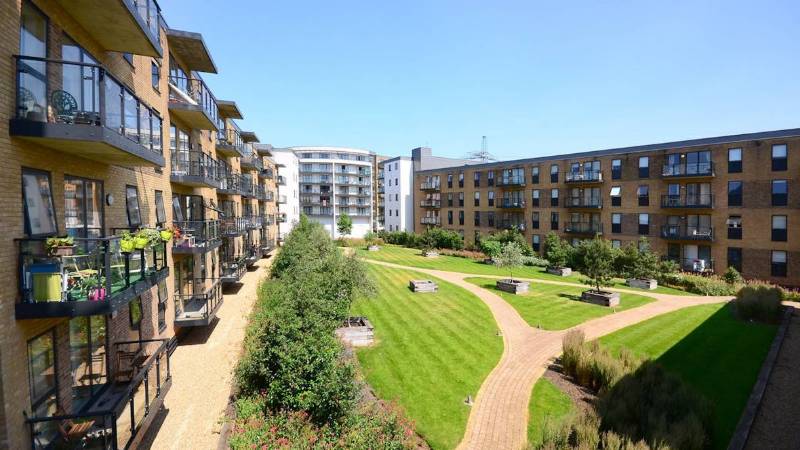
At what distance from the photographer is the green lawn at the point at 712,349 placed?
13291 millimetres

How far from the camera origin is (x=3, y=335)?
6.89 meters

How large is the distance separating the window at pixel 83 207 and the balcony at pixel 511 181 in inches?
1884

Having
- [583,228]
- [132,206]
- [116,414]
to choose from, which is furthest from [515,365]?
[583,228]

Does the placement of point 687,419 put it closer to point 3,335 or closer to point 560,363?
point 560,363

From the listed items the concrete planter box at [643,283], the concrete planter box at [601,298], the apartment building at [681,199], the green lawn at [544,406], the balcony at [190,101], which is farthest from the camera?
the apartment building at [681,199]

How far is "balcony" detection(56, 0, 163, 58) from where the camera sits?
9.02 meters

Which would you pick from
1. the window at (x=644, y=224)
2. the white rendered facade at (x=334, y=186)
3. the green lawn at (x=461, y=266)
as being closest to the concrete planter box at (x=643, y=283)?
the green lawn at (x=461, y=266)

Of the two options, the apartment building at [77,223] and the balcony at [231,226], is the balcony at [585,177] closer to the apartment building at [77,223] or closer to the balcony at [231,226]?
the balcony at [231,226]

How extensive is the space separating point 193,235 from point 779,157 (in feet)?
141

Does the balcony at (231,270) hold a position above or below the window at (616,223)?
below

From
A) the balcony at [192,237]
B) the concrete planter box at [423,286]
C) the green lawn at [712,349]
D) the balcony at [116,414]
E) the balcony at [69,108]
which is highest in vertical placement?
the balcony at [69,108]

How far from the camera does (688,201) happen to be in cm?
3744

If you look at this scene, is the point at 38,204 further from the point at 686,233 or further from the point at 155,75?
the point at 686,233

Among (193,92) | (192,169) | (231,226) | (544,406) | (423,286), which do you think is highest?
(193,92)
